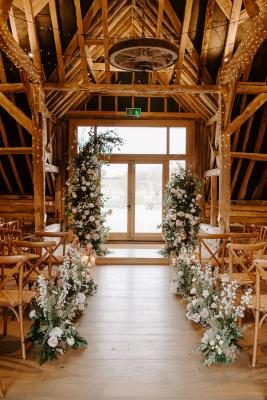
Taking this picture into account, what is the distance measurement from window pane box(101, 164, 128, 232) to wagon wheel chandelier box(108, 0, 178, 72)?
209 inches

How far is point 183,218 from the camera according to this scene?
7.80 m

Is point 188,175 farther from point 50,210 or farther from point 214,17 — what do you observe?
point 50,210

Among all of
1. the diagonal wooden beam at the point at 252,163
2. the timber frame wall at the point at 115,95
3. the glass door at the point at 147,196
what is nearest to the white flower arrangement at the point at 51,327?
the timber frame wall at the point at 115,95

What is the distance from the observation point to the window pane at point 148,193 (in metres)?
11.0

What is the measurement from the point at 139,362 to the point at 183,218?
4368mm

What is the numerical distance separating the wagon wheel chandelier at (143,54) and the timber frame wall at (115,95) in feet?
5.34

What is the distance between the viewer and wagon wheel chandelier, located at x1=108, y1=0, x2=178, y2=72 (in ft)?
15.8

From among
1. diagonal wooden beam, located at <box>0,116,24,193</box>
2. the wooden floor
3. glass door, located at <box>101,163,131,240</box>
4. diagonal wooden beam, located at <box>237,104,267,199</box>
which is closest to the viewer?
the wooden floor

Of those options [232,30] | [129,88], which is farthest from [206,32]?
[129,88]

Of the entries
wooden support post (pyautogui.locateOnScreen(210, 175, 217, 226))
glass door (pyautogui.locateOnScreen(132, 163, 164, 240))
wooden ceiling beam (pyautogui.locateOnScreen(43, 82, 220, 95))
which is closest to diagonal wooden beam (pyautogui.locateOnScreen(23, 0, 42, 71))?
wooden ceiling beam (pyautogui.locateOnScreen(43, 82, 220, 95))

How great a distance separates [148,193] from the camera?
36.2 ft

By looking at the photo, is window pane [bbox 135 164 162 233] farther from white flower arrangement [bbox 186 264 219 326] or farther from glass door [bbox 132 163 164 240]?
white flower arrangement [bbox 186 264 219 326]

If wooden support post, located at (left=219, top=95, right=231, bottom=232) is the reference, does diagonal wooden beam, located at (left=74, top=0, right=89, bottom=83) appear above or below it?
above

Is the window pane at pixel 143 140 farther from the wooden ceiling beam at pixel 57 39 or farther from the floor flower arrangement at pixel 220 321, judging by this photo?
the floor flower arrangement at pixel 220 321
